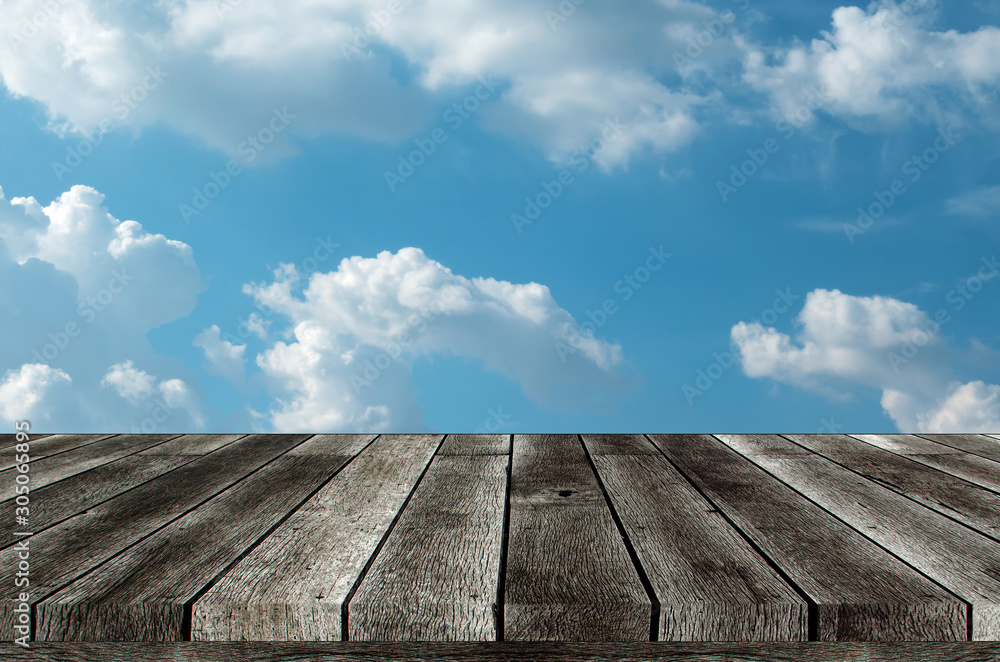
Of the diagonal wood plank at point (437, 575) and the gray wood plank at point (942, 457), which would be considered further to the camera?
the gray wood plank at point (942, 457)

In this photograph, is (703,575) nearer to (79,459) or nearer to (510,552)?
(510,552)

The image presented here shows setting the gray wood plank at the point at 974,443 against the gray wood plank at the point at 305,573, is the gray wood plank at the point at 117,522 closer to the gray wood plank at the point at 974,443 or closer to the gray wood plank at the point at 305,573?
the gray wood plank at the point at 305,573

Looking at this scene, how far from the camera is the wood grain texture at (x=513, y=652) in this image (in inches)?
36.1

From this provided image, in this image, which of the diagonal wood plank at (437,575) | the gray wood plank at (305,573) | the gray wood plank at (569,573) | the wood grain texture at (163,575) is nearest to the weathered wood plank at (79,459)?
the wood grain texture at (163,575)

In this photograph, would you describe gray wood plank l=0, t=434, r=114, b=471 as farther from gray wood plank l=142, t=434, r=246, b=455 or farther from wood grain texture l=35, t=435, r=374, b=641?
wood grain texture l=35, t=435, r=374, b=641

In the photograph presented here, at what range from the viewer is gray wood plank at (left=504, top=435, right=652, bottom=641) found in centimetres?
90

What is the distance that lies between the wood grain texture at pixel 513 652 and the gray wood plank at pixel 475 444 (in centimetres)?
110

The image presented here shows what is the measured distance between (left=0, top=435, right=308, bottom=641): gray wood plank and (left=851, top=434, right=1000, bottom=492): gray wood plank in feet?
6.64

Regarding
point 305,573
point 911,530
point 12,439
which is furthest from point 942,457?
point 12,439

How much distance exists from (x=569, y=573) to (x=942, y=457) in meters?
1.71

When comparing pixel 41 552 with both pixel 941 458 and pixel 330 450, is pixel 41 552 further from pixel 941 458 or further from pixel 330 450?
pixel 941 458

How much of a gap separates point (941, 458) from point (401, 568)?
188cm

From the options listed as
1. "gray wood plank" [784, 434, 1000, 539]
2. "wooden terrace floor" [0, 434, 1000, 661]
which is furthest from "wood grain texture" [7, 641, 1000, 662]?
"gray wood plank" [784, 434, 1000, 539]

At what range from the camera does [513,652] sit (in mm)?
917
